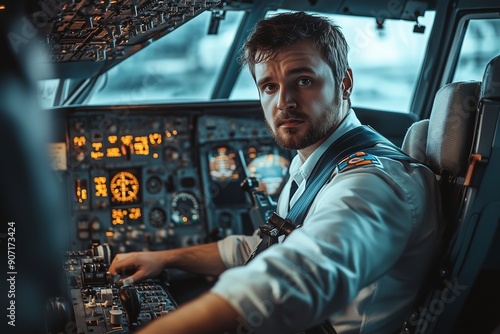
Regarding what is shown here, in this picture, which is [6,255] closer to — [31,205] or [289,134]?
[31,205]

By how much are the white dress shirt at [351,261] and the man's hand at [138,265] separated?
0.91m

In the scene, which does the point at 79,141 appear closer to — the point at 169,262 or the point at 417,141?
the point at 169,262

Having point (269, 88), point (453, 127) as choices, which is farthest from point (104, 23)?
point (453, 127)

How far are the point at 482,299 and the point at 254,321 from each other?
2.86 feet

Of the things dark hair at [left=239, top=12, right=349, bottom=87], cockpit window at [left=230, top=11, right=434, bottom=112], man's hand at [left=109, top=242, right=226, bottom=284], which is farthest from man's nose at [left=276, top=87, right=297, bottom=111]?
Result: cockpit window at [left=230, top=11, right=434, bottom=112]

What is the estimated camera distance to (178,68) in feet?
25.5

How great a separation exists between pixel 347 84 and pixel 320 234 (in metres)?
0.86

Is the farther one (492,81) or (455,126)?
(455,126)

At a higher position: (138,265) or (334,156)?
(334,156)

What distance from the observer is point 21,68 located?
27.4 inches

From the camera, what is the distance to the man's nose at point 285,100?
168cm

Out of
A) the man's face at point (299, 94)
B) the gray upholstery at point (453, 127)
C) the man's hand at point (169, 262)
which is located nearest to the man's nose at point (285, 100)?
the man's face at point (299, 94)

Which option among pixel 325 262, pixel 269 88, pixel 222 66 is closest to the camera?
pixel 325 262

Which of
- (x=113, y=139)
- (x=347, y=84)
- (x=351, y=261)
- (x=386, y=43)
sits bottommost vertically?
(x=113, y=139)
